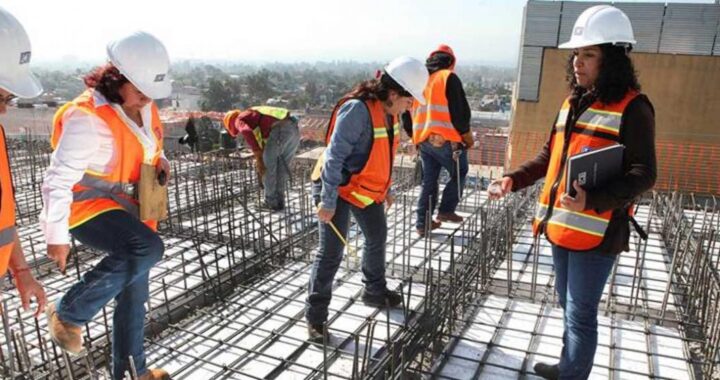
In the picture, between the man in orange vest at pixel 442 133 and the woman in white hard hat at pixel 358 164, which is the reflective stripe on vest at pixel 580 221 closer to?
the woman in white hard hat at pixel 358 164

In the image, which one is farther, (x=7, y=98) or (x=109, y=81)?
(x=109, y=81)

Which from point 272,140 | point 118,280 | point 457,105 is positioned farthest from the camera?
point 272,140

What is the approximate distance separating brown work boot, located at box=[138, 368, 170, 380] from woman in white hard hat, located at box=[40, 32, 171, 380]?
0.36 feet

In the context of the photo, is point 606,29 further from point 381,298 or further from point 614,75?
point 381,298

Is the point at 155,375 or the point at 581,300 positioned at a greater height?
the point at 581,300

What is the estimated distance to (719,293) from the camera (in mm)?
2893

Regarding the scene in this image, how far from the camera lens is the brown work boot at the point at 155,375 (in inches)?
101

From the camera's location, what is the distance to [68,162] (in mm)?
2207

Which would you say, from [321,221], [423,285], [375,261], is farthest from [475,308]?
[321,221]

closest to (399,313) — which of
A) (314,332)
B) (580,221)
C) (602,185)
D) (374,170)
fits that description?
(314,332)

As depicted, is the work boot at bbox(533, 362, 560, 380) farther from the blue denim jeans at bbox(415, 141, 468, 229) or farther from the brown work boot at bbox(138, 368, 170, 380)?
the blue denim jeans at bbox(415, 141, 468, 229)

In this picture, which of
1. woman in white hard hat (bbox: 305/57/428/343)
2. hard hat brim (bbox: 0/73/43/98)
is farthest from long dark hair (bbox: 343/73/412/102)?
hard hat brim (bbox: 0/73/43/98)

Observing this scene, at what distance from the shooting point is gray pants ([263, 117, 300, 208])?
19.8 feet

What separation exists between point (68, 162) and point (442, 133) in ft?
11.2
